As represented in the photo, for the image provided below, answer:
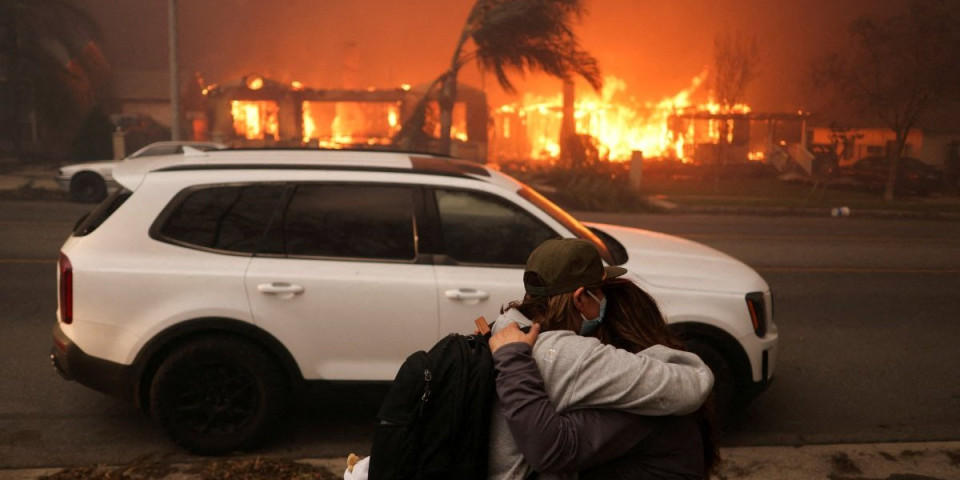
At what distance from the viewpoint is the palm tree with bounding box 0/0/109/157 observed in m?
38.0

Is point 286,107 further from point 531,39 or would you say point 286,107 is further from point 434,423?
point 434,423

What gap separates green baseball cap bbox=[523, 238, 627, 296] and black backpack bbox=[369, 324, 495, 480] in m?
0.31

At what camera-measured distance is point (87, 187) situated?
1877 cm

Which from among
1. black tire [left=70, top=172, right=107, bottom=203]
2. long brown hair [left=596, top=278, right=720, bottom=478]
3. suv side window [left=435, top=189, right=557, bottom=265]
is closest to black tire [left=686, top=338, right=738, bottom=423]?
suv side window [left=435, top=189, right=557, bottom=265]

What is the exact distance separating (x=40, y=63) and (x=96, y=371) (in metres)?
38.9

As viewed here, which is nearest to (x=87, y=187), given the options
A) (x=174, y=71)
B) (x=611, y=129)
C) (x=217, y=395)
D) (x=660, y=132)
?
(x=174, y=71)

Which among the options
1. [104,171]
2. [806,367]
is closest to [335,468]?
[806,367]

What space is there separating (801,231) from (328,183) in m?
13.2

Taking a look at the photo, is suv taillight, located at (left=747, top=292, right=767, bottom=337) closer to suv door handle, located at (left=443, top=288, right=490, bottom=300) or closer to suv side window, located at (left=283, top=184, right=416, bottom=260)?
suv door handle, located at (left=443, top=288, right=490, bottom=300)

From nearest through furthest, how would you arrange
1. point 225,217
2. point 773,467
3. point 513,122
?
point 773,467, point 225,217, point 513,122

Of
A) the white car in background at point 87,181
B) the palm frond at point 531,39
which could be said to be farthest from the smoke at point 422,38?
the white car in background at point 87,181

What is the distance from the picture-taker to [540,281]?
7.96ft

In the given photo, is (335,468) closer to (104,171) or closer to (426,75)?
(104,171)

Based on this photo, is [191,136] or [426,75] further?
[426,75]
